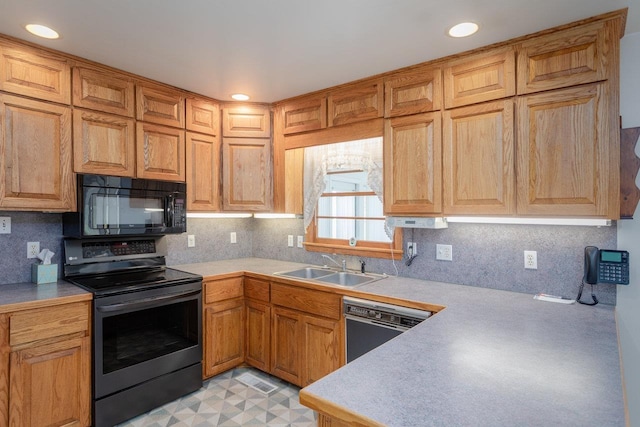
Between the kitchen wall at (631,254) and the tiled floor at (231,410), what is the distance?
69.8 inches

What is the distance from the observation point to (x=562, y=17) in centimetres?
181

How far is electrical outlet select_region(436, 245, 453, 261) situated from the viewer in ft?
8.23

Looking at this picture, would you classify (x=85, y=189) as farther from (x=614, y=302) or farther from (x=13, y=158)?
(x=614, y=302)

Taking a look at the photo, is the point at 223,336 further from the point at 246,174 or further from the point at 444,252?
the point at 444,252

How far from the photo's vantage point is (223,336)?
288cm

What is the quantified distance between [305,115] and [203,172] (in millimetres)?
989

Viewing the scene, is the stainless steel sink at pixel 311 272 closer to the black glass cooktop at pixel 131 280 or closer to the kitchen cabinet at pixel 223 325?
the kitchen cabinet at pixel 223 325

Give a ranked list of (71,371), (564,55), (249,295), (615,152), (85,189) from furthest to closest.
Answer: (249,295)
(85,189)
(71,371)
(564,55)
(615,152)

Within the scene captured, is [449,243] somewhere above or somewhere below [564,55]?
below

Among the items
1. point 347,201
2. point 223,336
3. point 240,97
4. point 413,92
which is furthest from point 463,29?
point 223,336

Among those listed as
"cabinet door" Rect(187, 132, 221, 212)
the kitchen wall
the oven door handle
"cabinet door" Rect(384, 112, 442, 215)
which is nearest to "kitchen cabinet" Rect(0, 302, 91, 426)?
the oven door handle

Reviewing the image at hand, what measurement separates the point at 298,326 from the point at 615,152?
6.96 feet

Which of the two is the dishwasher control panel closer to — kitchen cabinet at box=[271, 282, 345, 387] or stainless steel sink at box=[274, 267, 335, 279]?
kitchen cabinet at box=[271, 282, 345, 387]

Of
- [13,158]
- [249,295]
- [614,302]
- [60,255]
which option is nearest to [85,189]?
[13,158]
